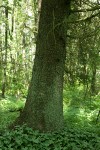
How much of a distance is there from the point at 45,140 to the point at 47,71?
1842 millimetres

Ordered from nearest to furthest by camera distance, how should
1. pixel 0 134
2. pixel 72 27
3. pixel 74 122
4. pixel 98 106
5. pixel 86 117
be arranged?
pixel 0 134, pixel 72 27, pixel 74 122, pixel 86 117, pixel 98 106

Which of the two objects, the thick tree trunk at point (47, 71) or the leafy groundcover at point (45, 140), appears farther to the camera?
the thick tree trunk at point (47, 71)

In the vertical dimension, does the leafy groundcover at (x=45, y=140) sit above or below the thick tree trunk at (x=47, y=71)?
below

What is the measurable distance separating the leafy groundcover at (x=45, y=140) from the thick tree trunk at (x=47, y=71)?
43 centimetres

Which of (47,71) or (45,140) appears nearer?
(45,140)

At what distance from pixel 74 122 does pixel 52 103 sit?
229cm

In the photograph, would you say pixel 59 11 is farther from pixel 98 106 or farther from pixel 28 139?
pixel 98 106

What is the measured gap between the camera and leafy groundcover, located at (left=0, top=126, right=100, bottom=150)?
623 centimetres

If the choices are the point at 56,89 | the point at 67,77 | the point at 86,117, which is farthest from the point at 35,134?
the point at 86,117

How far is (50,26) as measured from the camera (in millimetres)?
7605

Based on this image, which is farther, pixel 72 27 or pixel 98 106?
pixel 98 106

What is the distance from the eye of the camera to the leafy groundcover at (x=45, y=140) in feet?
20.4

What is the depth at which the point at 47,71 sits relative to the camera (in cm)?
761

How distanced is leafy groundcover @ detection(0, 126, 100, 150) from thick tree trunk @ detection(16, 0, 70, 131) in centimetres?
43
